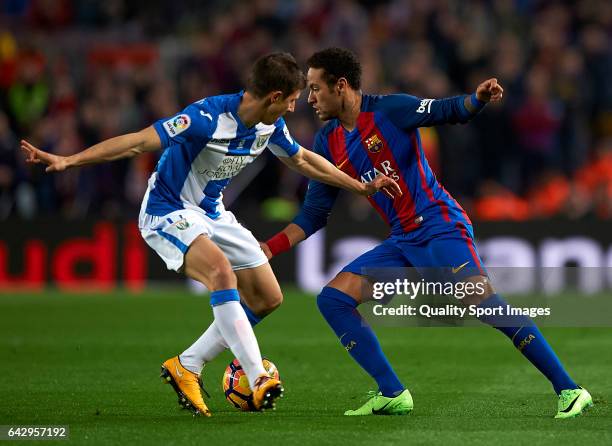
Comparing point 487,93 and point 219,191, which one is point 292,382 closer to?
point 219,191

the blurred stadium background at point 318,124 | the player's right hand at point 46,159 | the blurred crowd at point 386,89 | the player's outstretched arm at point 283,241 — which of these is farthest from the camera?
the blurred crowd at point 386,89

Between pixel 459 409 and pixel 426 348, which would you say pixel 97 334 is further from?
pixel 459 409

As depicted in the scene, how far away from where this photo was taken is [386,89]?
1817 centimetres

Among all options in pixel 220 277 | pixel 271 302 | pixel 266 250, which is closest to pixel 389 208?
pixel 266 250

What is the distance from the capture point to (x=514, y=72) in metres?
18.3

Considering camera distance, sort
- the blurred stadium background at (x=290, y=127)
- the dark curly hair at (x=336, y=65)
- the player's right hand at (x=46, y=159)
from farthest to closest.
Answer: the blurred stadium background at (x=290, y=127), the dark curly hair at (x=336, y=65), the player's right hand at (x=46, y=159)

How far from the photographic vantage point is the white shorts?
730cm

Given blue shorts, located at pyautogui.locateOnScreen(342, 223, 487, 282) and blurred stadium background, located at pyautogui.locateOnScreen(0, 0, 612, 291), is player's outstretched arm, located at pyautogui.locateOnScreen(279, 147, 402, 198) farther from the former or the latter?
blurred stadium background, located at pyautogui.locateOnScreen(0, 0, 612, 291)

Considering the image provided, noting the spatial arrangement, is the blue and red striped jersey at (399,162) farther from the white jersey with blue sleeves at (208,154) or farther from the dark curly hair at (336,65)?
the white jersey with blue sleeves at (208,154)

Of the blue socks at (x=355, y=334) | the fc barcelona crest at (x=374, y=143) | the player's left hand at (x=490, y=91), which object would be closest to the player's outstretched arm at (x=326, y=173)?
the fc barcelona crest at (x=374, y=143)

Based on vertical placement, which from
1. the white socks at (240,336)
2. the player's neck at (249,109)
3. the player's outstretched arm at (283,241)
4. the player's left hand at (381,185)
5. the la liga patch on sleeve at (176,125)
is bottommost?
the white socks at (240,336)

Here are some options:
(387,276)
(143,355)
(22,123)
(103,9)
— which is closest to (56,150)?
(22,123)

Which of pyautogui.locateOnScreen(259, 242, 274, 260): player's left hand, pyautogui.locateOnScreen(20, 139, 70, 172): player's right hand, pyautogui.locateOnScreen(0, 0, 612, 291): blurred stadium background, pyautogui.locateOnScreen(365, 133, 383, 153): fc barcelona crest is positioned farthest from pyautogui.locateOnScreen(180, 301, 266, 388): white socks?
pyautogui.locateOnScreen(0, 0, 612, 291): blurred stadium background

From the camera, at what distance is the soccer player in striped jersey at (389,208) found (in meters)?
7.48
